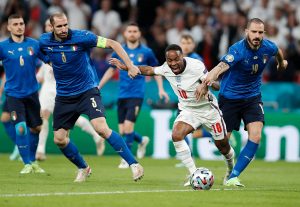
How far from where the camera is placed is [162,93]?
17516 millimetres

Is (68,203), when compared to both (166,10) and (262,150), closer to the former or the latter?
(262,150)

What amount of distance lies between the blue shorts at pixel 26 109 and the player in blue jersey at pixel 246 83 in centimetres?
373

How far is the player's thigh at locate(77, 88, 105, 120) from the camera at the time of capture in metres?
12.7

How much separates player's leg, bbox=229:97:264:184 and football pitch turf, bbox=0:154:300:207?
0.34 metres

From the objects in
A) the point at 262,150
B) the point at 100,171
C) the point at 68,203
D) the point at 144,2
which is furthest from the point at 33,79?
the point at 144,2

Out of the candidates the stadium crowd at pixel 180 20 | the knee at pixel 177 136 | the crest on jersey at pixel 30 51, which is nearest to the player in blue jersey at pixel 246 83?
the knee at pixel 177 136

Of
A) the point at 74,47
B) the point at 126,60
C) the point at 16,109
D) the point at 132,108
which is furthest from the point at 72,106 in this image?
the point at 132,108

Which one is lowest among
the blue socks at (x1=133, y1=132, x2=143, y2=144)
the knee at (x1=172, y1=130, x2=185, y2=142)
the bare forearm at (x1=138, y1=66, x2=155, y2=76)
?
the blue socks at (x1=133, y1=132, x2=143, y2=144)

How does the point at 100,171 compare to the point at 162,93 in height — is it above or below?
below

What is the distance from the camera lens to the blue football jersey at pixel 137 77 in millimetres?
17859

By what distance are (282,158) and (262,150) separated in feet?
1.93

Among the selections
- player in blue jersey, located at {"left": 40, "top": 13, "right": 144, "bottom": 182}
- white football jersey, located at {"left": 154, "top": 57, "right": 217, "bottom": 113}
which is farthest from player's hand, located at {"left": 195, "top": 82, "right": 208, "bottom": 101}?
player in blue jersey, located at {"left": 40, "top": 13, "right": 144, "bottom": 182}

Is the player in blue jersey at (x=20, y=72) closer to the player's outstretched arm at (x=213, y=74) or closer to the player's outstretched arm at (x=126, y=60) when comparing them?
the player's outstretched arm at (x=126, y=60)

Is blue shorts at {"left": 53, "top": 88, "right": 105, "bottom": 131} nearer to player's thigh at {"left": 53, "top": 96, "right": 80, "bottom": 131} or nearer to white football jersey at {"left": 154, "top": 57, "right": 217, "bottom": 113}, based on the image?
player's thigh at {"left": 53, "top": 96, "right": 80, "bottom": 131}
